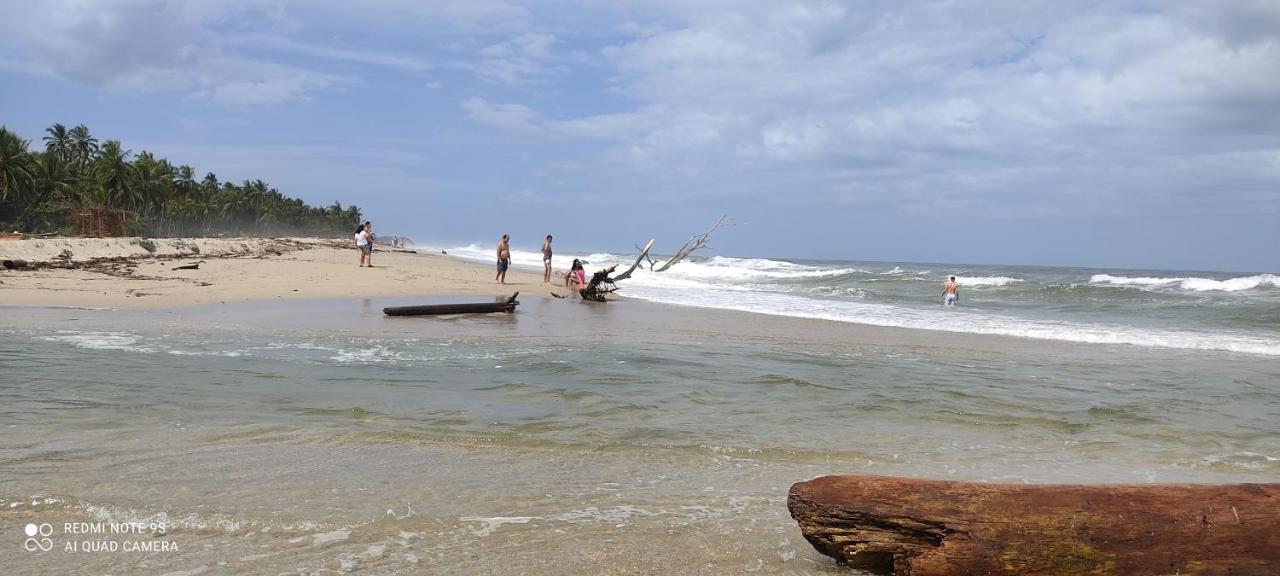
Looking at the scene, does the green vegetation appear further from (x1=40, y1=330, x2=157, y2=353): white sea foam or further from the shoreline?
(x1=40, y1=330, x2=157, y2=353): white sea foam

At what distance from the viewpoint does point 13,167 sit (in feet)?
161

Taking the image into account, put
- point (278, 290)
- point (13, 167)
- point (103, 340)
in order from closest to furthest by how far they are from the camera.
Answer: point (103, 340)
point (278, 290)
point (13, 167)

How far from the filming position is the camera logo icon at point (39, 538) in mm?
3033

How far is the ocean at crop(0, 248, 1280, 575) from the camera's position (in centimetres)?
333

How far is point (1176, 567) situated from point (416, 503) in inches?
126

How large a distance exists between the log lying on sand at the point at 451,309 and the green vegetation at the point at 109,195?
1567 inches

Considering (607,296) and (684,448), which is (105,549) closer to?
(684,448)

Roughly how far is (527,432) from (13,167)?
59322 millimetres

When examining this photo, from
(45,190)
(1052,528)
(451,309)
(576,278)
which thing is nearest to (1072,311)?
(576,278)

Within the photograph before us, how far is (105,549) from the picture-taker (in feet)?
9.99

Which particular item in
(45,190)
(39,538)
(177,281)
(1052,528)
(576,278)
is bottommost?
(39,538)

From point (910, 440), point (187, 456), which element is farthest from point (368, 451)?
point (910, 440)

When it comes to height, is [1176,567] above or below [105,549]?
above

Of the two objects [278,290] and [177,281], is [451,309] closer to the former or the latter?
[278,290]
